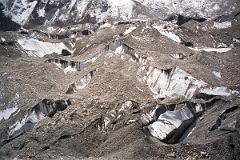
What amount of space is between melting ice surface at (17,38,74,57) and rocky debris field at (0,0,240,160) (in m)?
0.11

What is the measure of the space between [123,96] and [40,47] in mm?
20863

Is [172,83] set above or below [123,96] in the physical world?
below

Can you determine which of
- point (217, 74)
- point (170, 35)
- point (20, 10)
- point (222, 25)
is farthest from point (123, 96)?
point (20, 10)

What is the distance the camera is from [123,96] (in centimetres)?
2803

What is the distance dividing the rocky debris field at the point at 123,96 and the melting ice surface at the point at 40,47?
105 millimetres

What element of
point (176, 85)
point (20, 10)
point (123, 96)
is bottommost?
point (20, 10)

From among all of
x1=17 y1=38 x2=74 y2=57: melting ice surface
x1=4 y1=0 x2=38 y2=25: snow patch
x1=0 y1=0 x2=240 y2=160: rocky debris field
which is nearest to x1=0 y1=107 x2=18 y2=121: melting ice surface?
x1=0 y1=0 x2=240 y2=160: rocky debris field

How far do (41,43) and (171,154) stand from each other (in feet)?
103

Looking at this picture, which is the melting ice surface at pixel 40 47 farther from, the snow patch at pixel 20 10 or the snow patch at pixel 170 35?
the snow patch at pixel 20 10

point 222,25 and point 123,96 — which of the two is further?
point 222,25

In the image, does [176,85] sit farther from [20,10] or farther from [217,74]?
[20,10]

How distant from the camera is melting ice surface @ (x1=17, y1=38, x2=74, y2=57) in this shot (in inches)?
1785

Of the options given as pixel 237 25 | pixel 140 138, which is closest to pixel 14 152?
pixel 140 138

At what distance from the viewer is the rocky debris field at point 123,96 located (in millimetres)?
20547
